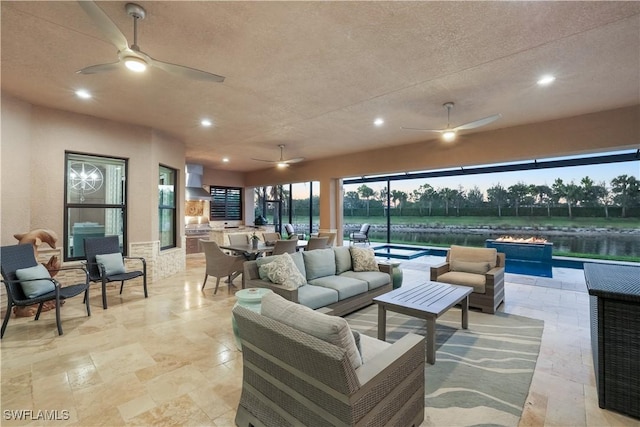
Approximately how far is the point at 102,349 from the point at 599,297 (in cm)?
433

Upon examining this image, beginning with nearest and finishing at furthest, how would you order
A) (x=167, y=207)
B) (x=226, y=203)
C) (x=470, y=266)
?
(x=470, y=266)
(x=167, y=207)
(x=226, y=203)

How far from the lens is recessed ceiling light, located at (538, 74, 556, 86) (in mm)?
3492

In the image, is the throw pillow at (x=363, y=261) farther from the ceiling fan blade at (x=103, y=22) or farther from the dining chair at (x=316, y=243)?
the ceiling fan blade at (x=103, y=22)

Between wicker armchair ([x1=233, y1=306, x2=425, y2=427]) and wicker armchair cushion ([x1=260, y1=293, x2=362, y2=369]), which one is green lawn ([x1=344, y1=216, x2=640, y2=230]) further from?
wicker armchair cushion ([x1=260, y1=293, x2=362, y2=369])

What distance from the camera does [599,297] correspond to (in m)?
2.03

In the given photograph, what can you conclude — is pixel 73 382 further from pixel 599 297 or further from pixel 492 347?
pixel 599 297

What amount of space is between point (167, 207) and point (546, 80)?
7028 millimetres

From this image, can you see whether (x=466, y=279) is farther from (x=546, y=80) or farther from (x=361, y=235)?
(x=361, y=235)

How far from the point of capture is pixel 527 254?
7.80 m

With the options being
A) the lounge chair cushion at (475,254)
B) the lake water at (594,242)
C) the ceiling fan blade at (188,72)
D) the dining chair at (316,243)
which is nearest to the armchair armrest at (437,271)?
the lounge chair cushion at (475,254)

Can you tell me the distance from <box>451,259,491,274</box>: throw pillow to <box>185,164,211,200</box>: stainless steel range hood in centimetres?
765

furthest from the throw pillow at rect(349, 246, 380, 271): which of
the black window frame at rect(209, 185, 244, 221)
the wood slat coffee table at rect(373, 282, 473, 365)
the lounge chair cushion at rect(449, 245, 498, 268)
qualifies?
the black window frame at rect(209, 185, 244, 221)

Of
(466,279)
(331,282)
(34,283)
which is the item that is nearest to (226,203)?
(34,283)

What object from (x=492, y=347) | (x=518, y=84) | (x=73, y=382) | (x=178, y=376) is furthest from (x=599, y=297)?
(x=73, y=382)
